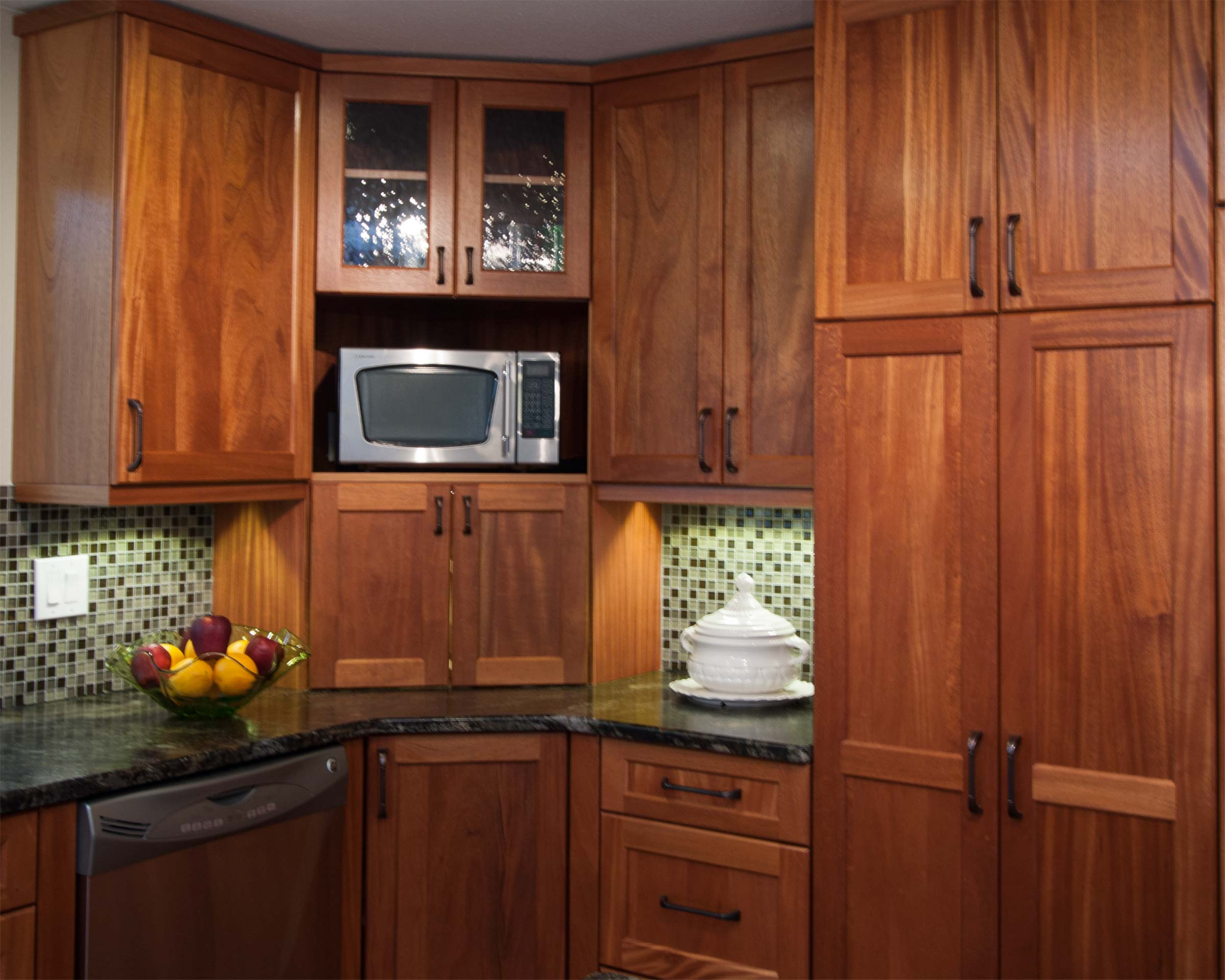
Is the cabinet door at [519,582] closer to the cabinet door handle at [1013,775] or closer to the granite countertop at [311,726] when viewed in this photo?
the granite countertop at [311,726]

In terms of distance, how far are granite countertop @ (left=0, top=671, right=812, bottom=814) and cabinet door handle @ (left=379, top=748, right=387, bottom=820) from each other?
5 cm

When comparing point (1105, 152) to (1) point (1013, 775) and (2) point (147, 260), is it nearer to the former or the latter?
(1) point (1013, 775)

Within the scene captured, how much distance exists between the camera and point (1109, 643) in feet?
6.74

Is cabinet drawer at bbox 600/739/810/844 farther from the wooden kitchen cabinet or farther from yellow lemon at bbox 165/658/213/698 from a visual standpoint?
the wooden kitchen cabinet

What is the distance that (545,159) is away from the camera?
285 cm

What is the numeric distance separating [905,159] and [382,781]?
163 cm

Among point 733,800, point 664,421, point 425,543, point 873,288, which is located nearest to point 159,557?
point 425,543

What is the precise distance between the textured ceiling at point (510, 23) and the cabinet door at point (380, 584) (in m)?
1.01

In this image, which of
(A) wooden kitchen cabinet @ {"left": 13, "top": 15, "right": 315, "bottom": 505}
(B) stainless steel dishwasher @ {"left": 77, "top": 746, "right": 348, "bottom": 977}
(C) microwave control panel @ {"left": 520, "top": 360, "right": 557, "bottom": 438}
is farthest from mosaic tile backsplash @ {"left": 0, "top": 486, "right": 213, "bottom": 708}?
(C) microwave control panel @ {"left": 520, "top": 360, "right": 557, "bottom": 438}

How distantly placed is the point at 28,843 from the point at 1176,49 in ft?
7.45

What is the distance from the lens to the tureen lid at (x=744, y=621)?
2.69m

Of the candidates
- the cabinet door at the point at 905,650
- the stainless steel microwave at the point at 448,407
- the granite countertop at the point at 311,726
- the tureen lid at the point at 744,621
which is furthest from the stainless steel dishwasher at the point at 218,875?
the cabinet door at the point at 905,650

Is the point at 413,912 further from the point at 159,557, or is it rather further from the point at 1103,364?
the point at 1103,364

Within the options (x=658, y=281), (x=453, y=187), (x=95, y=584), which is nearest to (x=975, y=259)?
(x=658, y=281)
